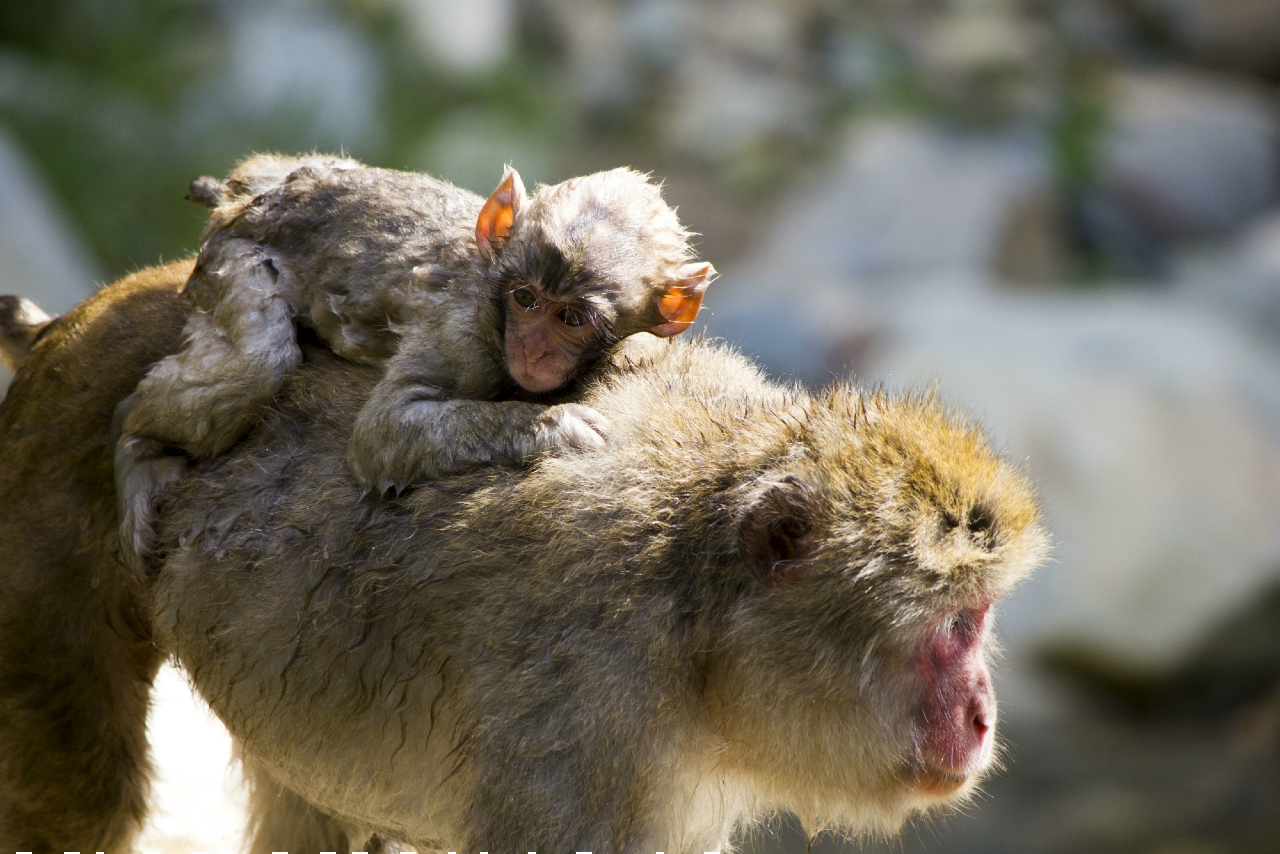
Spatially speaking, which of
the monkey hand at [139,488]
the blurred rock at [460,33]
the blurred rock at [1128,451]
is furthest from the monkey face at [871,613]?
the blurred rock at [460,33]

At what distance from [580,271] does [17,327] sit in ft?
5.77

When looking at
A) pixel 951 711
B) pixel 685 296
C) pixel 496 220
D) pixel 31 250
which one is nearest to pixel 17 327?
pixel 496 220

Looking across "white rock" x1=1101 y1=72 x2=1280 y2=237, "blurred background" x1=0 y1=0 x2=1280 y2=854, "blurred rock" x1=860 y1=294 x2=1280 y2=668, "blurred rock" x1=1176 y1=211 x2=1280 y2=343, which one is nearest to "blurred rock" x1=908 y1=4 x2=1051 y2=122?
"blurred background" x1=0 y1=0 x2=1280 y2=854

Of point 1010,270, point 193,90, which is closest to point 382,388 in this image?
point 193,90

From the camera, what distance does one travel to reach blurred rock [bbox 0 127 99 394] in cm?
859

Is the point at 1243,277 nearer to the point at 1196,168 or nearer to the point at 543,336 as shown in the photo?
the point at 1196,168

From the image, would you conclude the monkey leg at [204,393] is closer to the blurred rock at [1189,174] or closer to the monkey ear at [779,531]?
the monkey ear at [779,531]

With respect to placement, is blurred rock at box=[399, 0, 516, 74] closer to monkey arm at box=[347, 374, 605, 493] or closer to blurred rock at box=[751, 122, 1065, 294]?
blurred rock at box=[751, 122, 1065, 294]

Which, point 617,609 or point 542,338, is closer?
point 617,609

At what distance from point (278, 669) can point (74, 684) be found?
0.61 metres

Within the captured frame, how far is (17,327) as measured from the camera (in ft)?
12.6

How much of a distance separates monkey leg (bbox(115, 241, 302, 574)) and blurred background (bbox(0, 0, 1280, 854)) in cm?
183

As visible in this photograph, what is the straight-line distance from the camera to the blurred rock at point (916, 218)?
48.6 feet

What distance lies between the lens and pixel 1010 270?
1495cm
